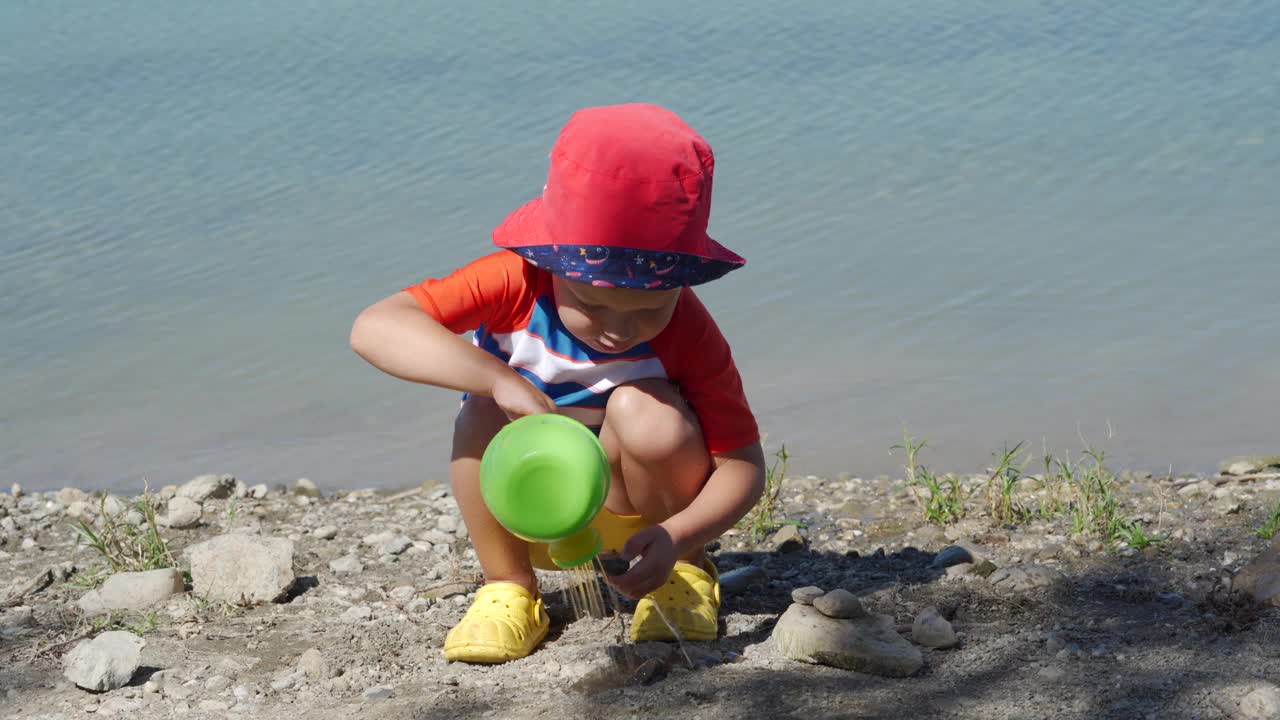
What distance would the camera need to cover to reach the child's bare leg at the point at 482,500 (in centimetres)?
274

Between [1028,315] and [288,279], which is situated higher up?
[288,279]

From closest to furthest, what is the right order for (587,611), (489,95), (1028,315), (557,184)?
(557,184) → (587,611) → (1028,315) → (489,95)

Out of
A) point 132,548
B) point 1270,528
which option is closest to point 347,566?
point 132,548

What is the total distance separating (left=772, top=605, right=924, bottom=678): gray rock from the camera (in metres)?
2.42

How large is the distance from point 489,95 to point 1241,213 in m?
6.11

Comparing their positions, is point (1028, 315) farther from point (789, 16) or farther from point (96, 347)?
point (789, 16)

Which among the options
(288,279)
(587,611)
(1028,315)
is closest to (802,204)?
(1028,315)

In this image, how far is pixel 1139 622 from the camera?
2645 mm

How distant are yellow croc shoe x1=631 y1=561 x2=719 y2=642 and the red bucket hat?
780 mm

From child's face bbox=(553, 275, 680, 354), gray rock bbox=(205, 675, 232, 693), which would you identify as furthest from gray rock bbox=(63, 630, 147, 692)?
child's face bbox=(553, 275, 680, 354)

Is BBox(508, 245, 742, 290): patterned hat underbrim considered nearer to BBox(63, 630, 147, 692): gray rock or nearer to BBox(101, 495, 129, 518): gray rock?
BBox(63, 630, 147, 692): gray rock

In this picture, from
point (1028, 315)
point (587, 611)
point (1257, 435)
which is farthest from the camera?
point (1028, 315)

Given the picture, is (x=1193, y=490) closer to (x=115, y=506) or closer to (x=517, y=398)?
(x=517, y=398)

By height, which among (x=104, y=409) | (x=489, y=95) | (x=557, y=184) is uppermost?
(x=489, y=95)
